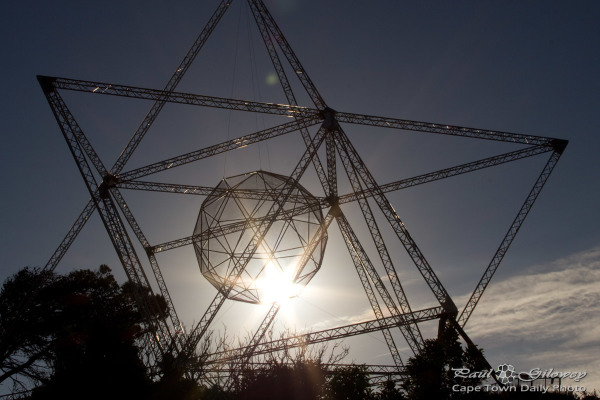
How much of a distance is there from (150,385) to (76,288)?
1864cm

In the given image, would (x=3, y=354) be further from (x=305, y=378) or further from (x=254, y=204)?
(x=305, y=378)

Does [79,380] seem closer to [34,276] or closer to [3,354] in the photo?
[3,354]

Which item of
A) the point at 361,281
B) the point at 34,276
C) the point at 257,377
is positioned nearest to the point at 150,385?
the point at 257,377

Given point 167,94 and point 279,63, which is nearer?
point 167,94

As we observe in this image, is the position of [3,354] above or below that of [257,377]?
above

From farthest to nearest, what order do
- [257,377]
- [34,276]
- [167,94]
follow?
[34,276], [167,94], [257,377]

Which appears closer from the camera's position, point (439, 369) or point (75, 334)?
point (439, 369)

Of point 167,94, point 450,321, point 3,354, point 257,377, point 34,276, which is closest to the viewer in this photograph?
point 257,377

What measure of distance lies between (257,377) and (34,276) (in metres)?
23.8

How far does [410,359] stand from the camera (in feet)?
55.3

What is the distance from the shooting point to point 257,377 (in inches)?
603

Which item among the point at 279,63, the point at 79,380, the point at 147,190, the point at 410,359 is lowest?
the point at 79,380

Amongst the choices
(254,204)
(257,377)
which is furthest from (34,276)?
(257,377)

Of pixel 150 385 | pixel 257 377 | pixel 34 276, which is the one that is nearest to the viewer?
pixel 257 377
